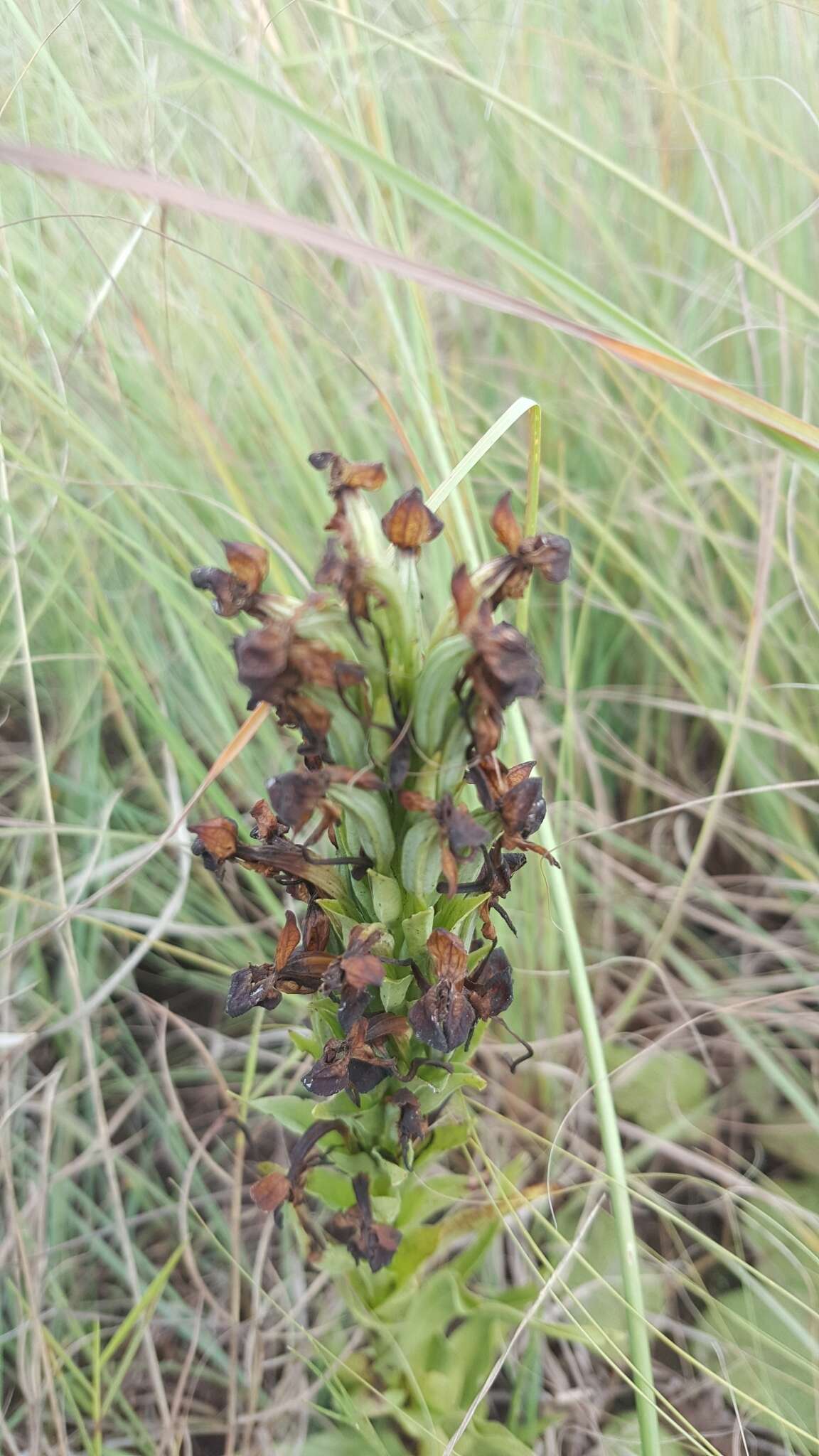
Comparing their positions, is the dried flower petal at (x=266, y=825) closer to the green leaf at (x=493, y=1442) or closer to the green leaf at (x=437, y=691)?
the green leaf at (x=437, y=691)

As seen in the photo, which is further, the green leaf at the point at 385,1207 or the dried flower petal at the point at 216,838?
the green leaf at the point at 385,1207

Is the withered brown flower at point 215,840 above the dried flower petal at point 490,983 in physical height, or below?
above

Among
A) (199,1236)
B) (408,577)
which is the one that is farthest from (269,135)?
(199,1236)

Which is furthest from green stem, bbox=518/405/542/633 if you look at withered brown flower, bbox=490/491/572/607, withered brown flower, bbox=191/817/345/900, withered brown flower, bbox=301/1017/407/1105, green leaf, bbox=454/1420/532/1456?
green leaf, bbox=454/1420/532/1456

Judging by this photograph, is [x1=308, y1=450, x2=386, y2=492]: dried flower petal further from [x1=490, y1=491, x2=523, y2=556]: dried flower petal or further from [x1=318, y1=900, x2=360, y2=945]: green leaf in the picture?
[x1=318, y1=900, x2=360, y2=945]: green leaf

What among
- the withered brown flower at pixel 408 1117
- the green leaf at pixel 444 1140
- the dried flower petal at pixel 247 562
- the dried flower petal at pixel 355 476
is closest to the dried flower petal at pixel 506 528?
the dried flower petal at pixel 355 476
